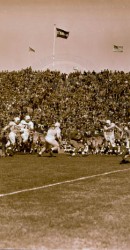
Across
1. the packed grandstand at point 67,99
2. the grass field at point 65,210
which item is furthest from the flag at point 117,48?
the grass field at point 65,210

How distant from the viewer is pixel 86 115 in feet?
107

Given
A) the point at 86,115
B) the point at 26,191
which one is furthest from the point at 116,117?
the point at 26,191

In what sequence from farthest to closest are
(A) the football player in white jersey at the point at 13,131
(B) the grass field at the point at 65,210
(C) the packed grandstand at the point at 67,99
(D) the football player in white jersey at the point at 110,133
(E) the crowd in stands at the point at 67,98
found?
(E) the crowd in stands at the point at 67,98, (C) the packed grandstand at the point at 67,99, (D) the football player in white jersey at the point at 110,133, (A) the football player in white jersey at the point at 13,131, (B) the grass field at the point at 65,210

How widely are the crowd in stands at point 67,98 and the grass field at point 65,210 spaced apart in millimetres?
15451

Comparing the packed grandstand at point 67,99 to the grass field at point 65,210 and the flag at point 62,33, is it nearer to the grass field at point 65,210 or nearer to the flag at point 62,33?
the flag at point 62,33

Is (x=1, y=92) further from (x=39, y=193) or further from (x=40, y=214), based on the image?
(x=40, y=214)

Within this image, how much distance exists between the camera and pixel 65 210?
33.3 ft

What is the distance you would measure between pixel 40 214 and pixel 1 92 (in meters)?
26.3

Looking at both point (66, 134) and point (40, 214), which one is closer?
point (40, 214)

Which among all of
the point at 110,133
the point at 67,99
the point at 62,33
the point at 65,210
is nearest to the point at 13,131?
the point at 110,133

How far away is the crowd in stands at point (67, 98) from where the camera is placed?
32531mm

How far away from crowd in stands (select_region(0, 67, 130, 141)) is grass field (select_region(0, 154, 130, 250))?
15.5 m

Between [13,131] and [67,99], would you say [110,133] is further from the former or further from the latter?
[67,99]

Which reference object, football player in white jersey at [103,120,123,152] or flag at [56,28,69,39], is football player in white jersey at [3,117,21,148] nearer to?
football player in white jersey at [103,120,123,152]
